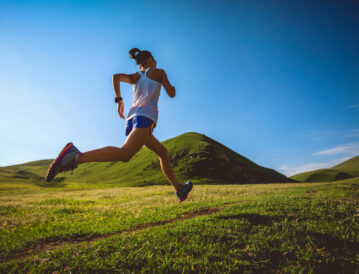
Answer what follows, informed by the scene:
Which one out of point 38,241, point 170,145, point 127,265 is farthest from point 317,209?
point 170,145

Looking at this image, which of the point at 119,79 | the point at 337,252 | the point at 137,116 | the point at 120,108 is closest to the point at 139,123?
the point at 137,116

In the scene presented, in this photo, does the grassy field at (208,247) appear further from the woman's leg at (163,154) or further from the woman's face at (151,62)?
the woman's face at (151,62)

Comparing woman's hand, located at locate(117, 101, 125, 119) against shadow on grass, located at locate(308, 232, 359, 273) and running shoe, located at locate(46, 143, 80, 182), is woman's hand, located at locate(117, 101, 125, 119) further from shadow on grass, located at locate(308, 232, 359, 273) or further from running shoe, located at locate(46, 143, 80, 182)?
shadow on grass, located at locate(308, 232, 359, 273)

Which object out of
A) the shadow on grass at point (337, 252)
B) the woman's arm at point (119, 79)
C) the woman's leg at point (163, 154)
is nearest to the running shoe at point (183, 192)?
the woman's leg at point (163, 154)

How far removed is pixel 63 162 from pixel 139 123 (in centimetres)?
189

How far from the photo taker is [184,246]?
3.74m

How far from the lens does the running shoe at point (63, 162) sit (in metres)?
3.90

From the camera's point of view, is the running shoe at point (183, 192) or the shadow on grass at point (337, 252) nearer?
the shadow on grass at point (337, 252)

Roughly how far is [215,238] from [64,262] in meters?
2.89

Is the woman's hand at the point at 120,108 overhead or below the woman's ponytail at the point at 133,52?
below

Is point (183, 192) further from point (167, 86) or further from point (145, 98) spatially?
point (167, 86)

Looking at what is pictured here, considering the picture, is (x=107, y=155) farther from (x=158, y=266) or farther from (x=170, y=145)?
(x=170, y=145)

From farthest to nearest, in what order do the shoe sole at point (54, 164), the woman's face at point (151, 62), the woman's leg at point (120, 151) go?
the woman's face at point (151, 62) → the woman's leg at point (120, 151) → the shoe sole at point (54, 164)

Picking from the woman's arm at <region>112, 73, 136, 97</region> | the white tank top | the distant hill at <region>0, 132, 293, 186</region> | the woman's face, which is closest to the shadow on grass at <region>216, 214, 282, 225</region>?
the white tank top
